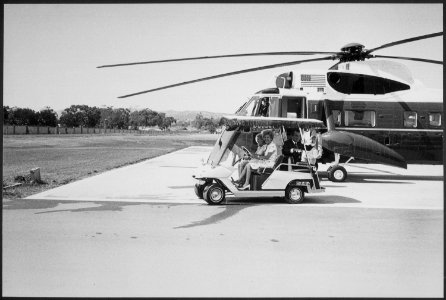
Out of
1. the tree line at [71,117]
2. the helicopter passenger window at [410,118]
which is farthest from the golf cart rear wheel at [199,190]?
the tree line at [71,117]

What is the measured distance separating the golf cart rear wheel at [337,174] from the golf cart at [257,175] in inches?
180

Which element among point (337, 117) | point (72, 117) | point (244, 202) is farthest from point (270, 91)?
point (72, 117)

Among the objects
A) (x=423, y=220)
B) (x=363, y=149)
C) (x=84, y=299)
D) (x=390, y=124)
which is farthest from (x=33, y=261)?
(x=390, y=124)

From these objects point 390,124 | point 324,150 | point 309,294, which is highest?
point 390,124

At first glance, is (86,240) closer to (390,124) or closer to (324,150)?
(324,150)

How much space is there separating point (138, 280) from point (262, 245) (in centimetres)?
211

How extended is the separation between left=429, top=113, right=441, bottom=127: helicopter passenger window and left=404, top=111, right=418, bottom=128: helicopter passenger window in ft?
1.84

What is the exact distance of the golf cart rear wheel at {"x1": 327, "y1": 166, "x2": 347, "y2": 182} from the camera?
46.7 feet

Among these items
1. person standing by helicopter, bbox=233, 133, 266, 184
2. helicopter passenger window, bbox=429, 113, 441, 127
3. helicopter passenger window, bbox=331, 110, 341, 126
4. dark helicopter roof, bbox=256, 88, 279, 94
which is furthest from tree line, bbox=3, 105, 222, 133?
helicopter passenger window, bbox=429, 113, 441, 127

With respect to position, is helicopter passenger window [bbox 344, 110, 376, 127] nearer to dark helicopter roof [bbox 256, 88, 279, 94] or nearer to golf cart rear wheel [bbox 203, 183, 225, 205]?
dark helicopter roof [bbox 256, 88, 279, 94]

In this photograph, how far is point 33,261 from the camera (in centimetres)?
525

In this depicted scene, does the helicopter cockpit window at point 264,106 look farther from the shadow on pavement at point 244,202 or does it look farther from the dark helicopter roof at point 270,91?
the shadow on pavement at point 244,202

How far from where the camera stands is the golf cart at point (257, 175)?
30.4ft

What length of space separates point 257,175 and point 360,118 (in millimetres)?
6908
